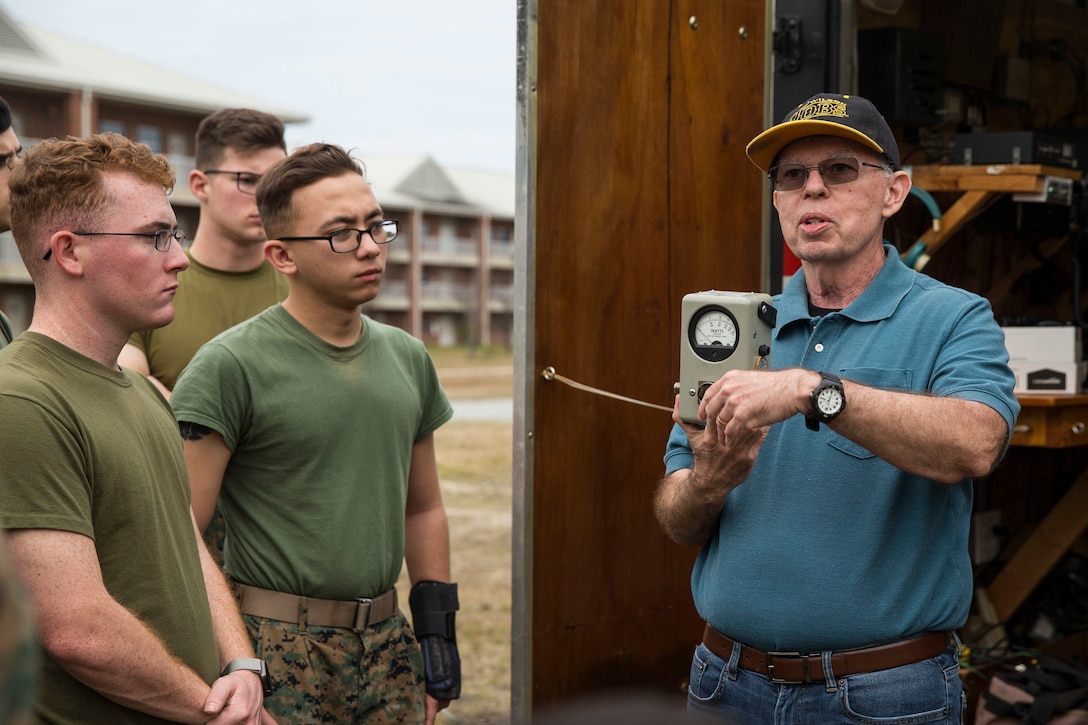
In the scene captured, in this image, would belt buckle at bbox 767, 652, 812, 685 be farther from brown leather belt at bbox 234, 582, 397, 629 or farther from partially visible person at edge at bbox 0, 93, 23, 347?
partially visible person at edge at bbox 0, 93, 23, 347

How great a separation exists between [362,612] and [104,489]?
0.89 m

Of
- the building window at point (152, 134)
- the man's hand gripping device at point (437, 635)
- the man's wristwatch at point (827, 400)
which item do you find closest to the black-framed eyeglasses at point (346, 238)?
the man's hand gripping device at point (437, 635)

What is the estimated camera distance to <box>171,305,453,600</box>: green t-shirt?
248 cm

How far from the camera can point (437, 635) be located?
2.72m

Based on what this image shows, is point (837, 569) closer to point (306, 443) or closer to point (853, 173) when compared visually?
point (853, 173)

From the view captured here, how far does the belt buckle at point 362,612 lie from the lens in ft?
8.31

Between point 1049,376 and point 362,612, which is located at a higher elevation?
point 1049,376

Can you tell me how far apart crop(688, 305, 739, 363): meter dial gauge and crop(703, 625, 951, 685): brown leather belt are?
57 centimetres

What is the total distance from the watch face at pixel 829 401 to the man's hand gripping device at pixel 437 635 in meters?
1.28

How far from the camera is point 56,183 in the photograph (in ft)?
6.15

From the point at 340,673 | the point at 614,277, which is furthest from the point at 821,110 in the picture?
the point at 340,673

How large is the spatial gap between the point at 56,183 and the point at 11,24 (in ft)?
97.8

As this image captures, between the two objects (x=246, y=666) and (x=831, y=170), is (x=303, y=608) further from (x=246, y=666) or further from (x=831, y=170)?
(x=831, y=170)

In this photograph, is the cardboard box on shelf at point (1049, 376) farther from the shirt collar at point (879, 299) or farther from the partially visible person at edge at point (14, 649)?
the partially visible person at edge at point (14, 649)
